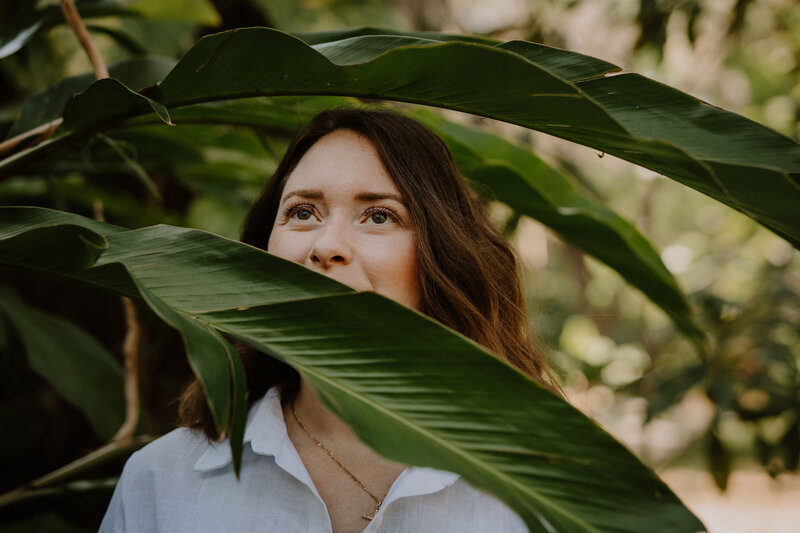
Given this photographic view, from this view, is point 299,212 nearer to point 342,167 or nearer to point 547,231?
point 342,167

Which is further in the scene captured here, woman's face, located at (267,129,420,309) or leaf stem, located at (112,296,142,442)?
leaf stem, located at (112,296,142,442)

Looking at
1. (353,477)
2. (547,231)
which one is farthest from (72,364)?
(547,231)

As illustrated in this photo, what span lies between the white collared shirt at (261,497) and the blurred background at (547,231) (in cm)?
24

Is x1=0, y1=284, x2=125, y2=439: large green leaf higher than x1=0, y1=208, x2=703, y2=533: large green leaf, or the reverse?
x1=0, y1=208, x2=703, y2=533: large green leaf

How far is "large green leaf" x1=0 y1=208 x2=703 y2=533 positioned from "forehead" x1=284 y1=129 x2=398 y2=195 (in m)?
0.30

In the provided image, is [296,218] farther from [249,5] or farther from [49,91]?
[249,5]

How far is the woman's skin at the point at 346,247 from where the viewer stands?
29.1 inches

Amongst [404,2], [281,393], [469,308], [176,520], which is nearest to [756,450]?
[469,308]

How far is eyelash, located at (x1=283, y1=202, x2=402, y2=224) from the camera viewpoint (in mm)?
792

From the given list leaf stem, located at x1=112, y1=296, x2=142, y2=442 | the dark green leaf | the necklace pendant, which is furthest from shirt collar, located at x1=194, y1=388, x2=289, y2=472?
the dark green leaf

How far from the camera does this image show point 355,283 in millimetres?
720

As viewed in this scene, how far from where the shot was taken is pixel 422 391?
423 millimetres

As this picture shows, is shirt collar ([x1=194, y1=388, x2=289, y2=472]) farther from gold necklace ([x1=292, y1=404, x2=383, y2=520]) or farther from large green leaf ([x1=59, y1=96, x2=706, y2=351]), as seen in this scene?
large green leaf ([x1=59, y1=96, x2=706, y2=351])

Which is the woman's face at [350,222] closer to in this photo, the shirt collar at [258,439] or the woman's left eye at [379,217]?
the woman's left eye at [379,217]
